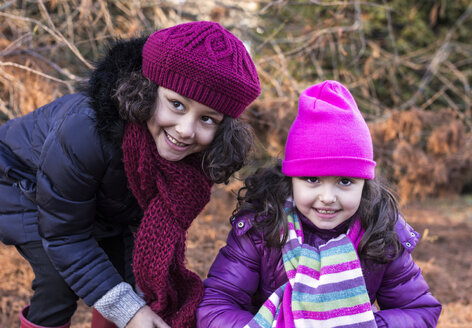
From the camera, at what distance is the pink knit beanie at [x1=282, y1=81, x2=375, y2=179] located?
5.26 ft

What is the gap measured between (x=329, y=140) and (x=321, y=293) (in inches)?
21.1

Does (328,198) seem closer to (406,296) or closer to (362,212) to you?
(362,212)

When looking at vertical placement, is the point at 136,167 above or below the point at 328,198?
below

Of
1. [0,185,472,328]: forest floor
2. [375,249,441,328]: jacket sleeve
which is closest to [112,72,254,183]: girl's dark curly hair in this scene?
[375,249,441,328]: jacket sleeve

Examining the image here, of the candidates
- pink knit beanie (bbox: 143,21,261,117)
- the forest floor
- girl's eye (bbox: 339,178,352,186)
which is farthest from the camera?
the forest floor

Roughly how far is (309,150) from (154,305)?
2.80 ft

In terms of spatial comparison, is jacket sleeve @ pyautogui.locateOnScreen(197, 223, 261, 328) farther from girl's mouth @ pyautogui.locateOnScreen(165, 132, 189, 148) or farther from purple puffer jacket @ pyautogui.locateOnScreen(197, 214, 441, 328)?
girl's mouth @ pyautogui.locateOnScreen(165, 132, 189, 148)

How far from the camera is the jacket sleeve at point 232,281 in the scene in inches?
66.8

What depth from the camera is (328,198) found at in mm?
1618

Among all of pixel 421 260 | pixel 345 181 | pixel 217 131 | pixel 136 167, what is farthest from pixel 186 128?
pixel 421 260

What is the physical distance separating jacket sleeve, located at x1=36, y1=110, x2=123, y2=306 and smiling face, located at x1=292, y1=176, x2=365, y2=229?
759 mm

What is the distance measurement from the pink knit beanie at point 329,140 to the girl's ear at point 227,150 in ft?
0.72

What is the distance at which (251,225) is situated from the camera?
177cm

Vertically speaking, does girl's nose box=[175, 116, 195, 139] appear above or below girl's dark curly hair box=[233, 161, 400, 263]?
above
